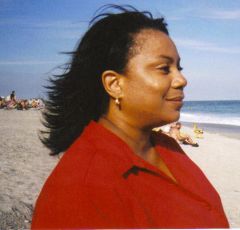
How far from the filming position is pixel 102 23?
3.31 feet

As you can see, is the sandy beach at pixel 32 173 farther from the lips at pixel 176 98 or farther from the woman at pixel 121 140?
the lips at pixel 176 98

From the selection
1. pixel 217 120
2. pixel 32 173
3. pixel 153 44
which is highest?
pixel 153 44

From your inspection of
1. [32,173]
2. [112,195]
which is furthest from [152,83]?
[32,173]

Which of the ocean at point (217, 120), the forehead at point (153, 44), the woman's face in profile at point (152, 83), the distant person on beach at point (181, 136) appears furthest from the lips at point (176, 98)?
the ocean at point (217, 120)

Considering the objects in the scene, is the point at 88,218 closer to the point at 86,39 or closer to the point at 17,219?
the point at 86,39

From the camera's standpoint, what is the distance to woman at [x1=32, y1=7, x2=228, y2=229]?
0.70 meters

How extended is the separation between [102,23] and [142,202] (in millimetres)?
501

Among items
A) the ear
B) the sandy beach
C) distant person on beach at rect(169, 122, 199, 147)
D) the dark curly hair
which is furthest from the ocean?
the ear

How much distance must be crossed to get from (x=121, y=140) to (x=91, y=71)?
224 mm

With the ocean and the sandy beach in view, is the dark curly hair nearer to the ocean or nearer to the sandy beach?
the sandy beach

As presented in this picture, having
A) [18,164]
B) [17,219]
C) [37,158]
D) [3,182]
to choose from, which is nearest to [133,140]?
[17,219]

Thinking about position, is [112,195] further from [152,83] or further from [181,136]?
[181,136]

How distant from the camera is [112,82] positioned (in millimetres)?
964

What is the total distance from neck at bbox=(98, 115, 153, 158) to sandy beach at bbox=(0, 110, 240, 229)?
1.27m
